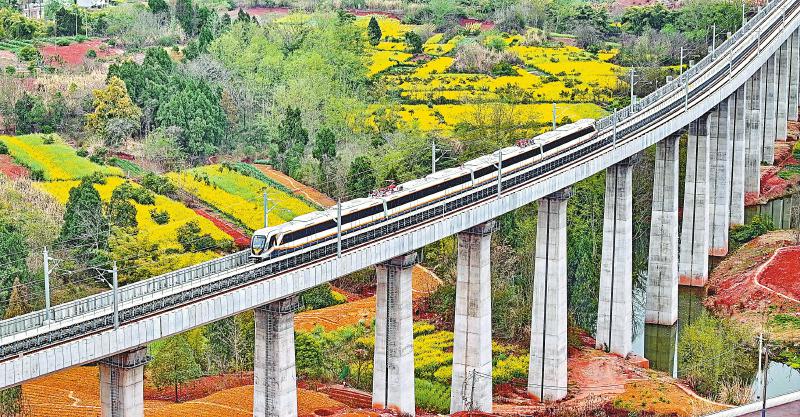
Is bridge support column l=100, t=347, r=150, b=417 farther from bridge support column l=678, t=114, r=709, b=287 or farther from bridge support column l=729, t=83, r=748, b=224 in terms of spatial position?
bridge support column l=729, t=83, r=748, b=224

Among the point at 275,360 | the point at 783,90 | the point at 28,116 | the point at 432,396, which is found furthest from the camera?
the point at 783,90

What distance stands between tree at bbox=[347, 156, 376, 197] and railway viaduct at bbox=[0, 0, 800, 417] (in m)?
26.1

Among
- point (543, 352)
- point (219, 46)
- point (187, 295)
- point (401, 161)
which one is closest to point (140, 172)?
point (401, 161)

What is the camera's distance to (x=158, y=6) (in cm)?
16912

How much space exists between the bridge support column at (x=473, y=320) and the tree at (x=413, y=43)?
107530 mm

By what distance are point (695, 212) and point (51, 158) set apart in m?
53.8

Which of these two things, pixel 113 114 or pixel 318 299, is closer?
pixel 318 299

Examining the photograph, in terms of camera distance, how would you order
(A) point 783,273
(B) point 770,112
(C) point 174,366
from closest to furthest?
(C) point 174,366 < (A) point 783,273 < (B) point 770,112

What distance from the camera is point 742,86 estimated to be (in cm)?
11806

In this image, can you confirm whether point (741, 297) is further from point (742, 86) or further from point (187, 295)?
point (187, 295)

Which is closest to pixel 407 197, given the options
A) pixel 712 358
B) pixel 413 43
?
pixel 712 358

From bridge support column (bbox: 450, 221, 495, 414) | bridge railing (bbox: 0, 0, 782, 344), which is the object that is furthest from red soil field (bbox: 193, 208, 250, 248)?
bridge railing (bbox: 0, 0, 782, 344)

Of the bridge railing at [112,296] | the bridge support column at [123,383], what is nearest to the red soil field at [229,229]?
the bridge railing at [112,296]

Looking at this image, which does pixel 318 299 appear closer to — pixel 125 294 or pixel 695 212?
pixel 695 212
